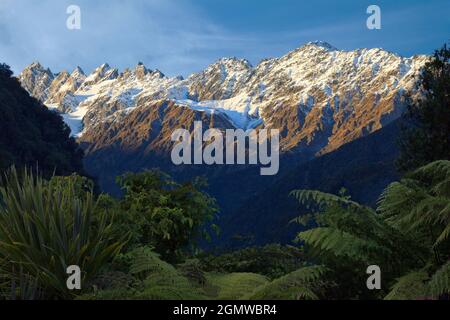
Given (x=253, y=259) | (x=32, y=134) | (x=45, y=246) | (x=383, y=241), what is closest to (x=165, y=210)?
(x=253, y=259)

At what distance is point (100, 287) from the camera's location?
522 centimetres

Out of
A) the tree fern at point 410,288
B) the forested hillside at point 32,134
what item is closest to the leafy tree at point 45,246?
the tree fern at point 410,288

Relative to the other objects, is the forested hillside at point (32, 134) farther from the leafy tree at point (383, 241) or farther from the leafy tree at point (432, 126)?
the leafy tree at point (383, 241)

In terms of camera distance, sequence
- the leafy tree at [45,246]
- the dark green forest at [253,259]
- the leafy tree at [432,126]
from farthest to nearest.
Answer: the leafy tree at [432,126] → the leafy tree at [45,246] → the dark green forest at [253,259]

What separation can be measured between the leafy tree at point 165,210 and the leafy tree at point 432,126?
38.1 ft

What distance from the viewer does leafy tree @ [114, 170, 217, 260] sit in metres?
9.01

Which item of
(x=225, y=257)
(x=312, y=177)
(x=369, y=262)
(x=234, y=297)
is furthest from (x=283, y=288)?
(x=312, y=177)

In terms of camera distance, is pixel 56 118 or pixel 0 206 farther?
pixel 56 118

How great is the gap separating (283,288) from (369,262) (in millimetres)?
1222

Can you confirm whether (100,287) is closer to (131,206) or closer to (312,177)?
(131,206)

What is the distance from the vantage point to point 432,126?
67.9 feet

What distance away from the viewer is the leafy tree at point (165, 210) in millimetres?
9008
